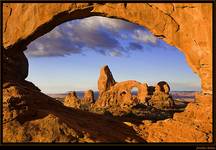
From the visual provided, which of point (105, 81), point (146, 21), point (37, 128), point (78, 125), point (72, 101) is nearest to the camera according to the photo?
point (37, 128)

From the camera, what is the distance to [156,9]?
1758 cm

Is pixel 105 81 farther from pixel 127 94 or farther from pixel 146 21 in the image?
pixel 146 21

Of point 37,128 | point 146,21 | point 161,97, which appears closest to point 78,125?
point 37,128

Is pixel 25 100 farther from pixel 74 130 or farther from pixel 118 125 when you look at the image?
pixel 118 125

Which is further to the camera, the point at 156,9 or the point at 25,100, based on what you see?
the point at 156,9

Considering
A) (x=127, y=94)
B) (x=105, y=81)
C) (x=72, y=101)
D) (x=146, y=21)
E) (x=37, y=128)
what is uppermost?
(x=105, y=81)

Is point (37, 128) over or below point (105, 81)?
below

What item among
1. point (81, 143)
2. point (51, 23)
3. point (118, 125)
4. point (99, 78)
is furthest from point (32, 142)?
point (99, 78)

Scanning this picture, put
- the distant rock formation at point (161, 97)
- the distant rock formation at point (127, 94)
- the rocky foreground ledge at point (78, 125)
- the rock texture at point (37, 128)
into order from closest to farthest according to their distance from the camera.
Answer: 1. the rock texture at point (37, 128)
2. the rocky foreground ledge at point (78, 125)
3. the distant rock formation at point (161, 97)
4. the distant rock formation at point (127, 94)

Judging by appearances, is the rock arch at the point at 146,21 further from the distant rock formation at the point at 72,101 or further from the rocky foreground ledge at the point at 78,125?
the distant rock formation at the point at 72,101

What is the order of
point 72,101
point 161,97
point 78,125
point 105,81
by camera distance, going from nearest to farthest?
point 78,125
point 161,97
point 72,101
point 105,81

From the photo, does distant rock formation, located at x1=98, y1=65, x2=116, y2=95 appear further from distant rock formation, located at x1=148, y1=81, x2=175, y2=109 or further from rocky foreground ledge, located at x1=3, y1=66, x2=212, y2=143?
rocky foreground ledge, located at x1=3, y1=66, x2=212, y2=143

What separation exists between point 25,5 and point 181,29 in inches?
313

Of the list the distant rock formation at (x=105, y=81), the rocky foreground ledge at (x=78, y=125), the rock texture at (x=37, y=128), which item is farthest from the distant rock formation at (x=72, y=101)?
the rock texture at (x=37, y=128)
